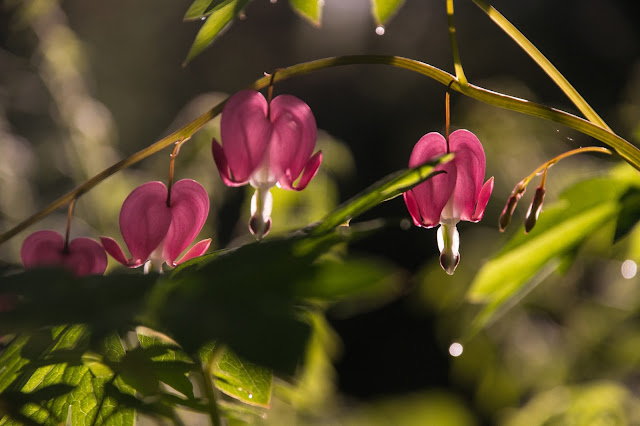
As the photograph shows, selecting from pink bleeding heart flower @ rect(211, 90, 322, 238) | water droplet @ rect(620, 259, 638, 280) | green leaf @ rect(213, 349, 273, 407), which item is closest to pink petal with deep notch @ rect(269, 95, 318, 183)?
pink bleeding heart flower @ rect(211, 90, 322, 238)

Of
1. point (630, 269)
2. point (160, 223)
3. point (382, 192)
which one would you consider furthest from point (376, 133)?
point (382, 192)

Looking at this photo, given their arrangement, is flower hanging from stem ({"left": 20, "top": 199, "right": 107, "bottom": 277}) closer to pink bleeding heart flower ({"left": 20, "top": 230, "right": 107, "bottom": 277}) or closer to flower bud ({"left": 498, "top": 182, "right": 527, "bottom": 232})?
pink bleeding heart flower ({"left": 20, "top": 230, "right": 107, "bottom": 277})

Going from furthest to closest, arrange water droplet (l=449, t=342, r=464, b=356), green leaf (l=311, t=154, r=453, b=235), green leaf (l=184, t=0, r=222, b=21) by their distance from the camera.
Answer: water droplet (l=449, t=342, r=464, b=356)
green leaf (l=184, t=0, r=222, b=21)
green leaf (l=311, t=154, r=453, b=235)

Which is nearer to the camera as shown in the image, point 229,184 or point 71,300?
point 71,300

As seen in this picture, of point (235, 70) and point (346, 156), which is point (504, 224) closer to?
point (346, 156)

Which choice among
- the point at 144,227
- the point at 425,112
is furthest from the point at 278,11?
the point at 144,227

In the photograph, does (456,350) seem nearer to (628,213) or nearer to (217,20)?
(628,213)

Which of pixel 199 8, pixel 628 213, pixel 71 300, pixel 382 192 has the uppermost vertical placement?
pixel 199 8
